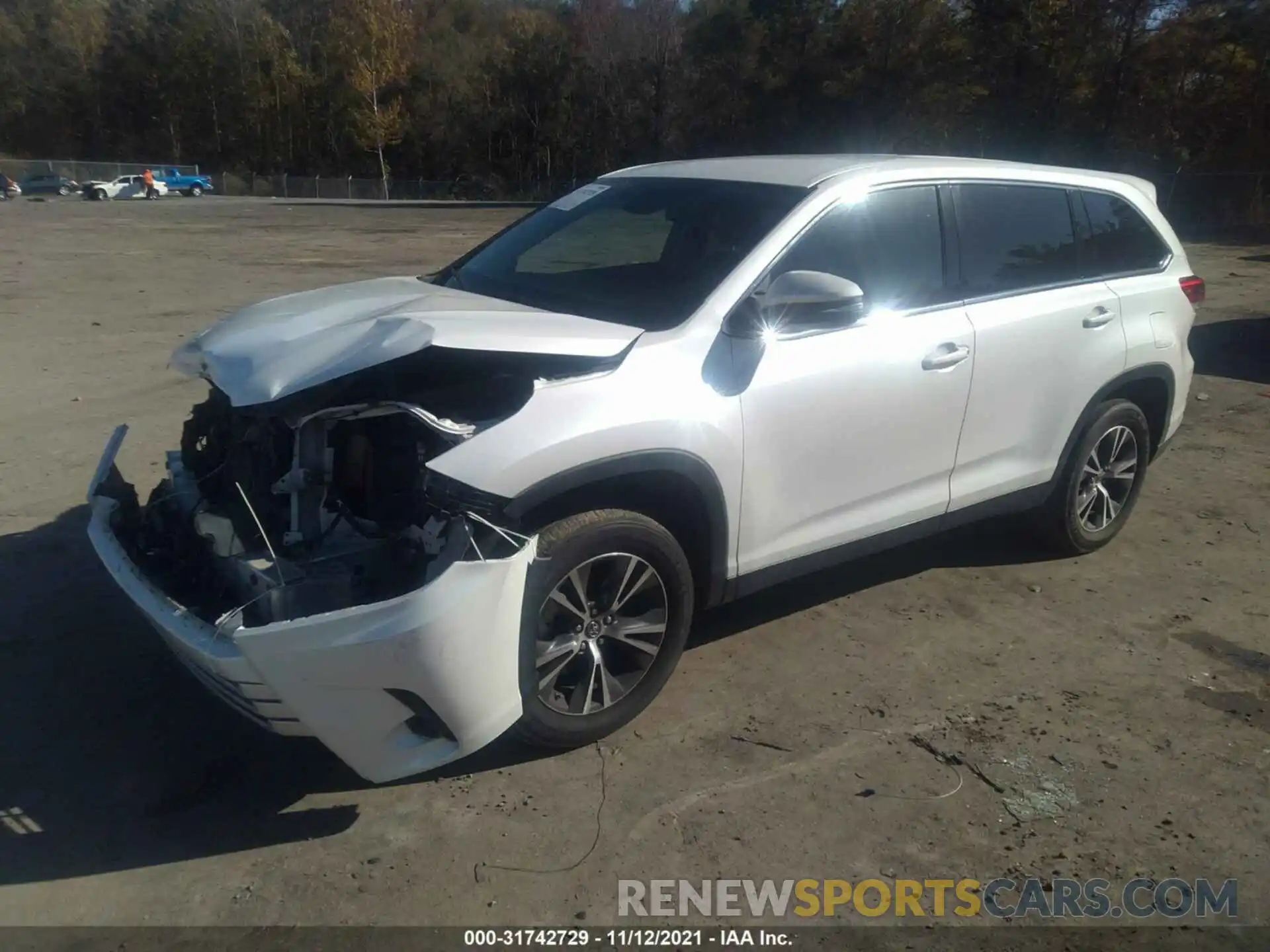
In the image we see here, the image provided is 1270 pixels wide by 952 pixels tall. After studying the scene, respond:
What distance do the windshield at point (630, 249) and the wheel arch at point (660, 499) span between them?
536 mm

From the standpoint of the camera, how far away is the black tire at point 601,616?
325 cm

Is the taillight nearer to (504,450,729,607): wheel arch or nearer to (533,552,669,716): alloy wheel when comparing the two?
(504,450,729,607): wheel arch

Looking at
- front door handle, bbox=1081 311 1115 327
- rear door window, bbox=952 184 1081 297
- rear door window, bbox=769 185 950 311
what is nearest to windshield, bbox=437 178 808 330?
rear door window, bbox=769 185 950 311

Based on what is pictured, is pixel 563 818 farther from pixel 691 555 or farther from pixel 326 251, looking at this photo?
pixel 326 251

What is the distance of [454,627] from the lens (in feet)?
9.80

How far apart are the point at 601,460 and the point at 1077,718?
6.90 feet

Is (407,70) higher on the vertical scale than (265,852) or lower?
higher

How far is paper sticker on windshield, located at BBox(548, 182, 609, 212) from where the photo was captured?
4.79 metres

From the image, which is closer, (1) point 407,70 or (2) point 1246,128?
(2) point 1246,128

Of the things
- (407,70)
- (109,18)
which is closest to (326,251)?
(407,70)

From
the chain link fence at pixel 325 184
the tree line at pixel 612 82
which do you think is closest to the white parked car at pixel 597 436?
the tree line at pixel 612 82

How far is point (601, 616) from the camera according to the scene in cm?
352

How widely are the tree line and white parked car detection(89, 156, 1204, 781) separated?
33557mm

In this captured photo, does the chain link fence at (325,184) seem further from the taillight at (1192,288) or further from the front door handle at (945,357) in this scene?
the front door handle at (945,357)
